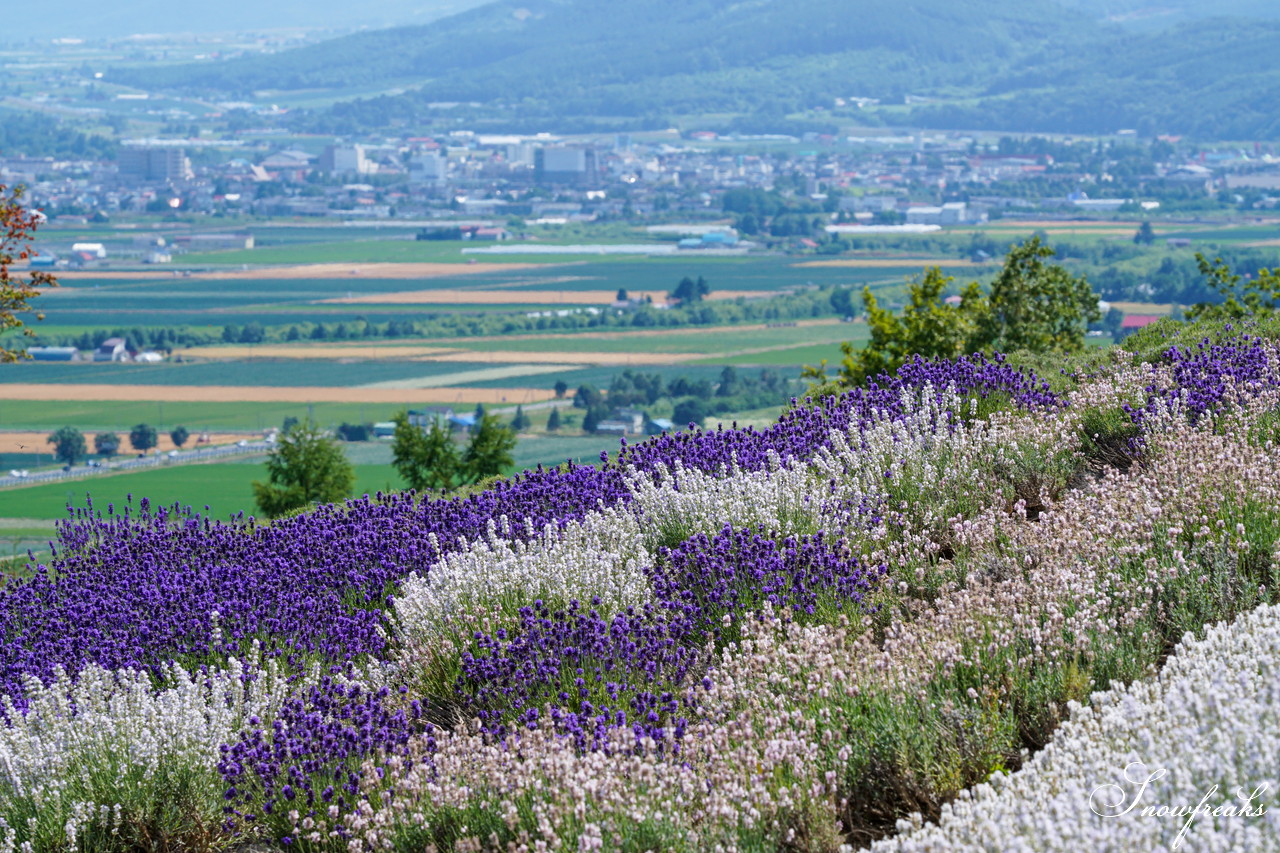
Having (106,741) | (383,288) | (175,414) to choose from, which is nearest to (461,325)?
(383,288)

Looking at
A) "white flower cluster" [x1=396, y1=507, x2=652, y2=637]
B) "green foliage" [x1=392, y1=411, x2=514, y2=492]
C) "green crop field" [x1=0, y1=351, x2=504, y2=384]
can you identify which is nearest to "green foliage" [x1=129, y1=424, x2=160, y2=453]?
"green crop field" [x1=0, y1=351, x2=504, y2=384]

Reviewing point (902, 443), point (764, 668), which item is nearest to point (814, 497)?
point (902, 443)

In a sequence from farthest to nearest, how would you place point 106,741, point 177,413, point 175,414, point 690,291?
1. point 690,291
2. point 177,413
3. point 175,414
4. point 106,741

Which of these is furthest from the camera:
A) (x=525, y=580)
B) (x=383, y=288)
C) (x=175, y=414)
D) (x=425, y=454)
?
(x=383, y=288)

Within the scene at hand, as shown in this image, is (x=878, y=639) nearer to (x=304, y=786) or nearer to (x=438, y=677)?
(x=438, y=677)

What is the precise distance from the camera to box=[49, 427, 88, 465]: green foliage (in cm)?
6034

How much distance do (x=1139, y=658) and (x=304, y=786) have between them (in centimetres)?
240

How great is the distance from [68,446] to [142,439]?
9.92ft

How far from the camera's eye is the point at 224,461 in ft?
189

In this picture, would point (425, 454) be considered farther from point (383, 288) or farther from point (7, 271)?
point (383, 288)

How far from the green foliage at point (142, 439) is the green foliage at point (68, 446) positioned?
214 cm

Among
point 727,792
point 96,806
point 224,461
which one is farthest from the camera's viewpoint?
point 224,461

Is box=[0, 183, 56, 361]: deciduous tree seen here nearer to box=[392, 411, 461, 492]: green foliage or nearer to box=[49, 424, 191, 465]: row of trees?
box=[392, 411, 461, 492]: green foliage

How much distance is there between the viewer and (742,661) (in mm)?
4555
